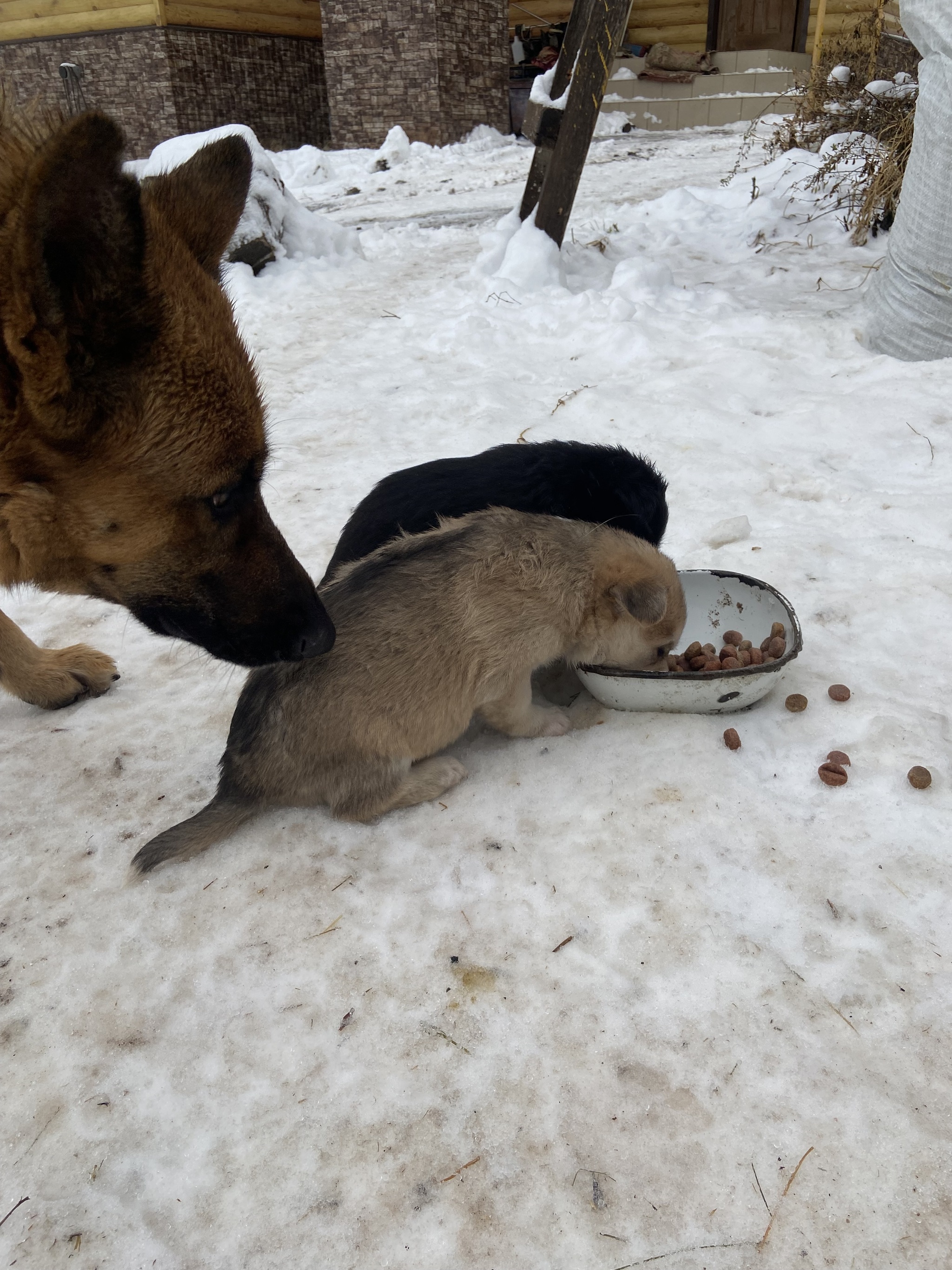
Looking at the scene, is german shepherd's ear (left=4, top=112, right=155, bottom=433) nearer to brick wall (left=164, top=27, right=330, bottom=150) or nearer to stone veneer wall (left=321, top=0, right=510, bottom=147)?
stone veneer wall (left=321, top=0, right=510, bottom=147)

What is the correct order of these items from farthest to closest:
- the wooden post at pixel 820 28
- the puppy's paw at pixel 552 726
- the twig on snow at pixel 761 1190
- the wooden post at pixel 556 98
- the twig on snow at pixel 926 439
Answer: the wooden post at pixel 820 28
the wooden post at pixel 556 98
the twig on snow at pixel 926 439
the puppy's paw at pixel 552 726
the twig on snow at pixel 761 1190

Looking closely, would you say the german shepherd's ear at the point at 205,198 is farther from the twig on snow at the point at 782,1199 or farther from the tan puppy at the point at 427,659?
the twig on snow at the point at 782,1199

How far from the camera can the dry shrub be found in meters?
6.77

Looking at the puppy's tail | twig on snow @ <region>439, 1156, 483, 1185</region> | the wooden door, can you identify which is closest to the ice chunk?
the puppy's tail

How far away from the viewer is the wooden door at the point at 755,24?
51.1ft

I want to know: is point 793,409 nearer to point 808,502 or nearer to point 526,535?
point 808,502

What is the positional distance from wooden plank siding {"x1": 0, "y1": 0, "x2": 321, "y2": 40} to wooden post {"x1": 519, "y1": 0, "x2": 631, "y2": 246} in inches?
368

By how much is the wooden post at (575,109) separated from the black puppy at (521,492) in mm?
4277

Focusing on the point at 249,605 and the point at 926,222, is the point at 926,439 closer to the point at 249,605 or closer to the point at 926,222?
the point at 926,222

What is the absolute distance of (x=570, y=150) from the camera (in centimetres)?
696

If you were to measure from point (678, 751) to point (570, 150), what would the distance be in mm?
6023

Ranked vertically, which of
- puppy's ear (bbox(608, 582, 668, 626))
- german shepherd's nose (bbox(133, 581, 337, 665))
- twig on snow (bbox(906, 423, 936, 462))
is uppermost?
german shepherd's nose (bbox(133, 581, 337, 665))

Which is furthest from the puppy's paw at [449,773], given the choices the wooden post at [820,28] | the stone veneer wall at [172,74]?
the stone veneer wall at [172,74]

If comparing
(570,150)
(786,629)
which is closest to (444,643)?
(786,629)
